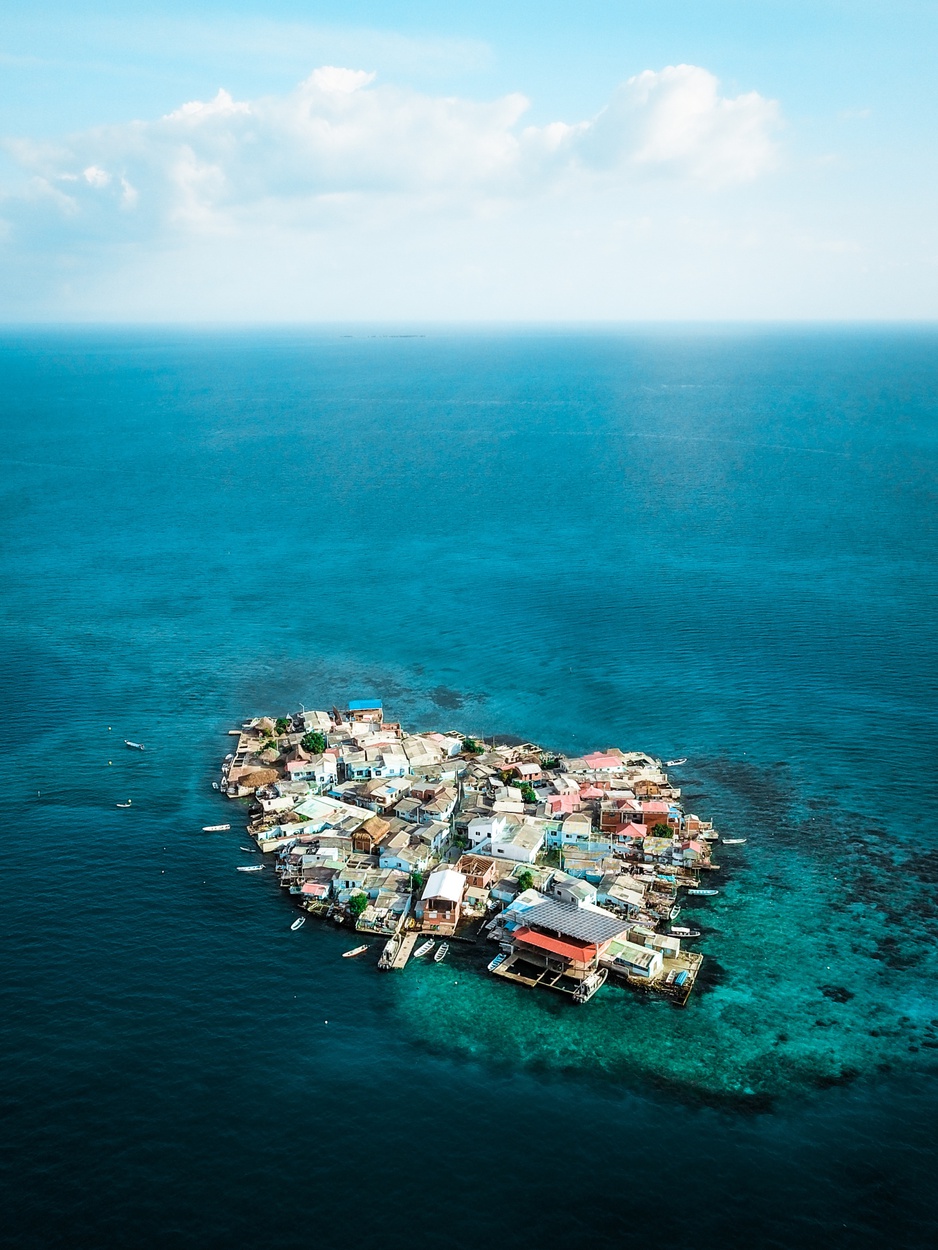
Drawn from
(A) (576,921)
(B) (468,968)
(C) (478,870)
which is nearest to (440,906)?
(C) (478,870)

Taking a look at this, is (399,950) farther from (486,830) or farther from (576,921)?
(486,830)

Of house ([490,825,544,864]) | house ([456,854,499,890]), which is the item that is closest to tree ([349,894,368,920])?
house ([456,854,499,890])

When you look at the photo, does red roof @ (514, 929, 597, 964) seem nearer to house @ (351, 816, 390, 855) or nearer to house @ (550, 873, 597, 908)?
house @ (550, 873, 597, 908)

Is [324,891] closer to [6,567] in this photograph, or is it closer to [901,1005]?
[901,1005]

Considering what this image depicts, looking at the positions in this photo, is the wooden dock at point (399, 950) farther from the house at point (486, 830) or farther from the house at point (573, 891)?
the house at point (486, 830)

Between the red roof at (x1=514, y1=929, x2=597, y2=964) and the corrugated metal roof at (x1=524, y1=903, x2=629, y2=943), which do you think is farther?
the corrugated metal roof at (x1=524, y1=903, x2=629, y2=943)
